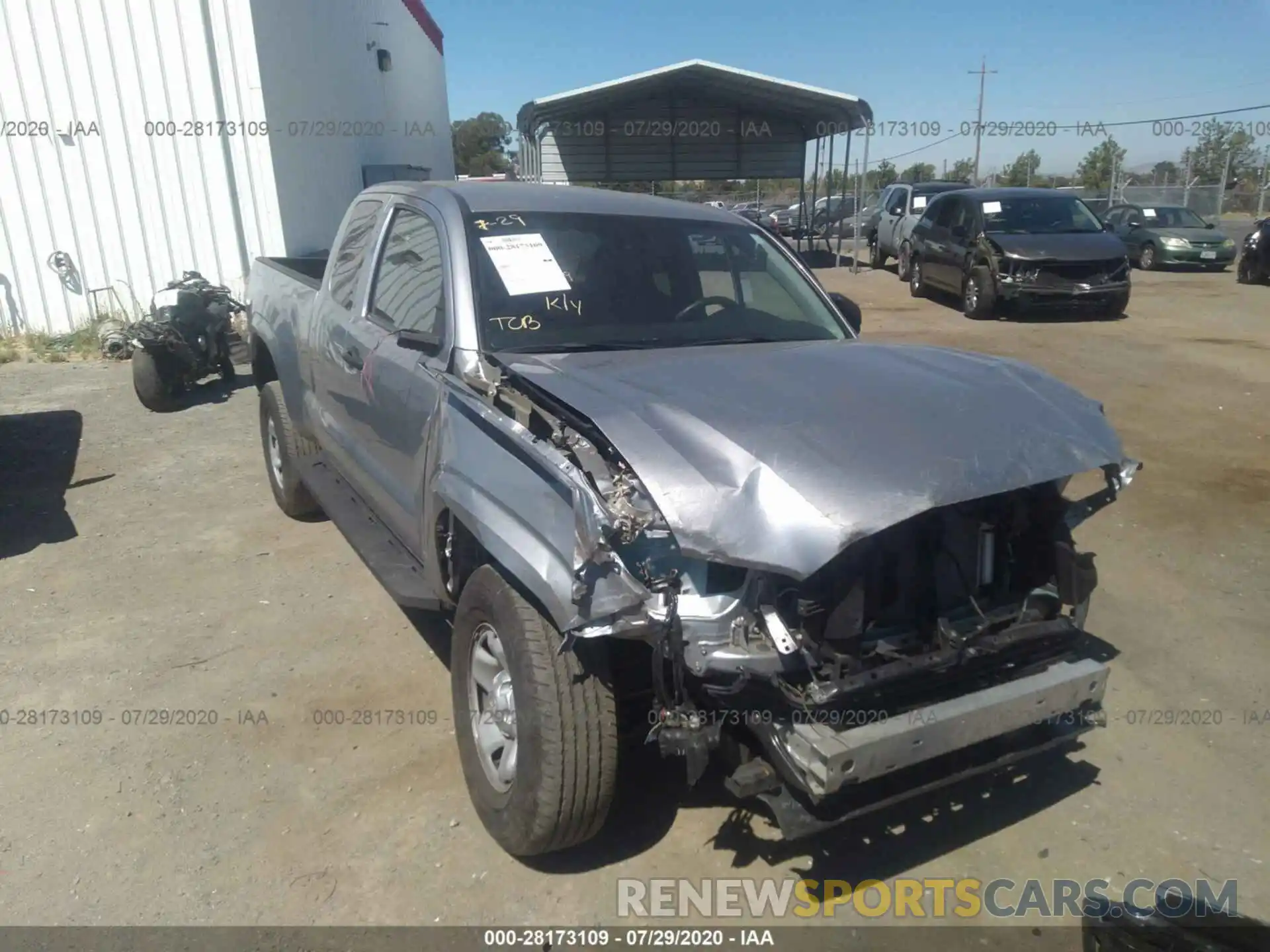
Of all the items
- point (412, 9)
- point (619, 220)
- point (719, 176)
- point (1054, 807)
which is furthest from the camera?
point (719, 176)

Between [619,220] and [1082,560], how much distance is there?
2.25 metres

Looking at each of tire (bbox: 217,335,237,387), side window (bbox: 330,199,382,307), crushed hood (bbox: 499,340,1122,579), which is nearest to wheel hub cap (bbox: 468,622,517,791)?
crushed hood (bbox: 499,340,1122,579)

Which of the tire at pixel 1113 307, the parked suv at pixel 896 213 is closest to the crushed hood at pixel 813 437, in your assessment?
the tire at pixel 1113 307

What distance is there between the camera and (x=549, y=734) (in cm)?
257

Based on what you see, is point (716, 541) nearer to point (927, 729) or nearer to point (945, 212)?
point (927, 729)

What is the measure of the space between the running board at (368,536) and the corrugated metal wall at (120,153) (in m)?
7.36

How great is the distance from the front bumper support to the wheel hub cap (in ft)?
2.91

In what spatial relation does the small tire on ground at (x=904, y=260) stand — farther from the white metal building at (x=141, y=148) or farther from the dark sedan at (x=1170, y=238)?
the white metal building at (x=141, y=148)

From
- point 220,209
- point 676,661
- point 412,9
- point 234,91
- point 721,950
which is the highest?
point 412,9

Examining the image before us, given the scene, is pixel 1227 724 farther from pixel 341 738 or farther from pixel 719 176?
pixel 719 176

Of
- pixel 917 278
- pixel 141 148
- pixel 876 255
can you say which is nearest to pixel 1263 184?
pixel 876 255

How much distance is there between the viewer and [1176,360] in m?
10.2

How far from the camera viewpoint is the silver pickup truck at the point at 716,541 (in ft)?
7.83

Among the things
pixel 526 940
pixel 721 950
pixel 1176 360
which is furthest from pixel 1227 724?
pixel 1176 360
